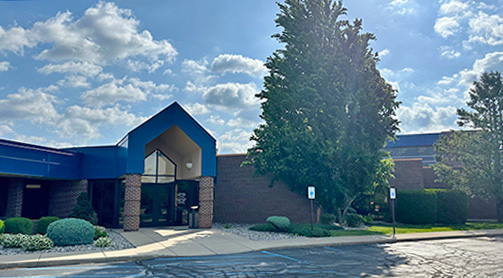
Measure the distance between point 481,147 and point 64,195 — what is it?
27184mm

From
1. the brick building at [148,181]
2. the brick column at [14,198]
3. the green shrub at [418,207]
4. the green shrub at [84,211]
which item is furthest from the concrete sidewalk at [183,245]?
the brick column at [14,198]

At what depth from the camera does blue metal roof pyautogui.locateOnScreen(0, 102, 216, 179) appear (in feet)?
67.3

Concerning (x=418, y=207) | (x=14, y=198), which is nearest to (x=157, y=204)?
(x=14, y=198)

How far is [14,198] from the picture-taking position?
74.6 feet

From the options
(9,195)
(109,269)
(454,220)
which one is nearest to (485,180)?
(454,220)

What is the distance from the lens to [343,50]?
24.2m

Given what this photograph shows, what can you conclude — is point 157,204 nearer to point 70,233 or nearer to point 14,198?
point 14,198

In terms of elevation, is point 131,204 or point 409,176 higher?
point 409,176

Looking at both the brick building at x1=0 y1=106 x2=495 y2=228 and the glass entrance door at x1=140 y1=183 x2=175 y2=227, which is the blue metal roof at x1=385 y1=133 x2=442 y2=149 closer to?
the brick building at x1=0 y1=106 x2=495 y2=228

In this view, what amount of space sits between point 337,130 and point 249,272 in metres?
13.6

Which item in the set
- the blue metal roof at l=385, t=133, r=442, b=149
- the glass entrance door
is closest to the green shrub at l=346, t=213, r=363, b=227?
the glass entrance door

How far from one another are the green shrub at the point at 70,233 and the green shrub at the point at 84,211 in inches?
279

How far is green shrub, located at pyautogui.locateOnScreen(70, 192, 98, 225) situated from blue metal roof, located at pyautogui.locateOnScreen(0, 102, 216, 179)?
154 centimetres

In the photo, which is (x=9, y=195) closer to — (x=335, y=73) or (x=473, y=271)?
(x=335, y=73)
